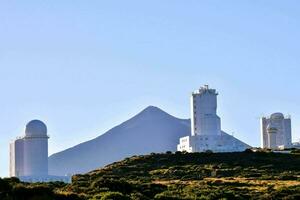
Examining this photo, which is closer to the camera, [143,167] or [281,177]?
[281,177]

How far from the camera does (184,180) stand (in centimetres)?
5875

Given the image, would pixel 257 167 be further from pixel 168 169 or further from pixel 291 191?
pixel 291 191

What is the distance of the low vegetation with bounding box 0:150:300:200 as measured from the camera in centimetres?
3869

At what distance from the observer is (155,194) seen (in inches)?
1677

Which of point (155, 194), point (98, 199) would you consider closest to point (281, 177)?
point (155, 194)

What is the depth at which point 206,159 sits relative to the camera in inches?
3118

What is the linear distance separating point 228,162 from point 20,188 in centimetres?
4182

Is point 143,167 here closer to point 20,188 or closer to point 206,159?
point 206,159

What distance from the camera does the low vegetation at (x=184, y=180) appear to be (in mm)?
38688

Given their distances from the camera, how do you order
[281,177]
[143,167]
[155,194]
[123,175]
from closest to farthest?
[155,194], [281,177], [123,175], [143,167]

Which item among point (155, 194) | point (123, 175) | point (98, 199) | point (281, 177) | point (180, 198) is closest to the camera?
point (98, 199)

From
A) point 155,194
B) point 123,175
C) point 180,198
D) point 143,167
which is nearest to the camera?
point 180,198

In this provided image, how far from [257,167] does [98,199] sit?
35621 millimetres

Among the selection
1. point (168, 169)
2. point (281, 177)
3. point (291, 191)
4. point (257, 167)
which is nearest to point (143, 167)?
point (168, 169)
